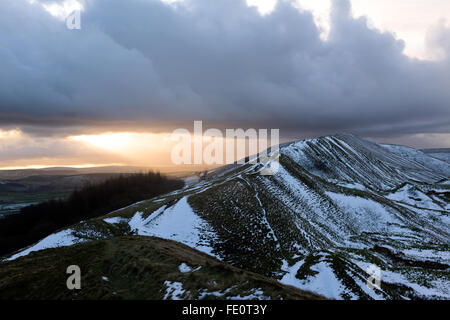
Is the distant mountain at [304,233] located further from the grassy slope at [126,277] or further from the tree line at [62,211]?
the tree line at [62,211]

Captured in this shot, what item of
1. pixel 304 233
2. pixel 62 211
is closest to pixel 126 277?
pixel 304 233

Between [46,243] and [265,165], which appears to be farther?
[265,165]

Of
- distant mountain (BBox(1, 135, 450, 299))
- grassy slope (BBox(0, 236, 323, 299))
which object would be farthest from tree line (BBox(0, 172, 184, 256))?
grassy slope (BBox(0, 236, 323, 299))

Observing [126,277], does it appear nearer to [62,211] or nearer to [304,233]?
[304,233]
